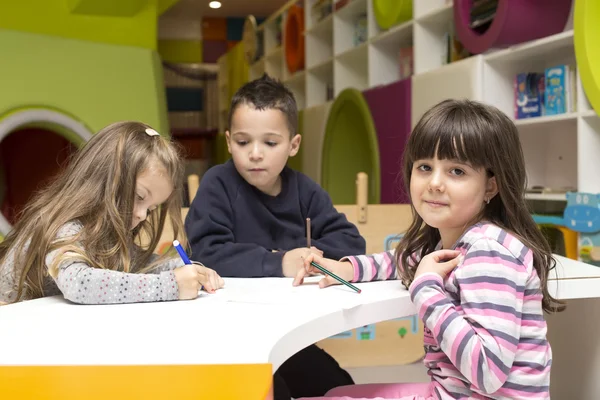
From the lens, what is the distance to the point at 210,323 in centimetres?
83

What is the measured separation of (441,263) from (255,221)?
2.03 ft

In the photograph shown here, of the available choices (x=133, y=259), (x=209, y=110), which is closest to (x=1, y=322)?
(x=133, y=259)

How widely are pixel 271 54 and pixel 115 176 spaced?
15.2ft

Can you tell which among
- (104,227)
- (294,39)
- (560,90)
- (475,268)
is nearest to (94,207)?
(104,227)

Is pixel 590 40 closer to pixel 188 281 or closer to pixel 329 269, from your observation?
pixel 329 269

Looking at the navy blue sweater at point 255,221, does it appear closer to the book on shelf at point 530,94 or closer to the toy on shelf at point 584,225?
the toy on shelf at point 584,225

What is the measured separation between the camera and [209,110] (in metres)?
7.11

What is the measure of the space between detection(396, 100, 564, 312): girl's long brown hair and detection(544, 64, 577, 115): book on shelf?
51.9 inches

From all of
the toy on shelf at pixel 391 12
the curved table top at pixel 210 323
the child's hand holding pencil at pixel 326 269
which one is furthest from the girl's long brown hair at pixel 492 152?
the toy on shelf at pixel 391 12

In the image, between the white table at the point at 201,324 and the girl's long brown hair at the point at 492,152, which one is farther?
the girl's long brown hair at the point at 492,152

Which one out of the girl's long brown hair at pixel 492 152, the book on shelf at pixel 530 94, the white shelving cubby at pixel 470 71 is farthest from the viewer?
the book on shelf at pixel 530 94

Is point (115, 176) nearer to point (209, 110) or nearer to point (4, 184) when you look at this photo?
point (4, 184)

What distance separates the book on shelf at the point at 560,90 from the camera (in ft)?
7.14

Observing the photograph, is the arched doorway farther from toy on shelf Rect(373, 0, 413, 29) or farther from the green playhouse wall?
toy on shelf Rect(373, 0, 413, 29)
